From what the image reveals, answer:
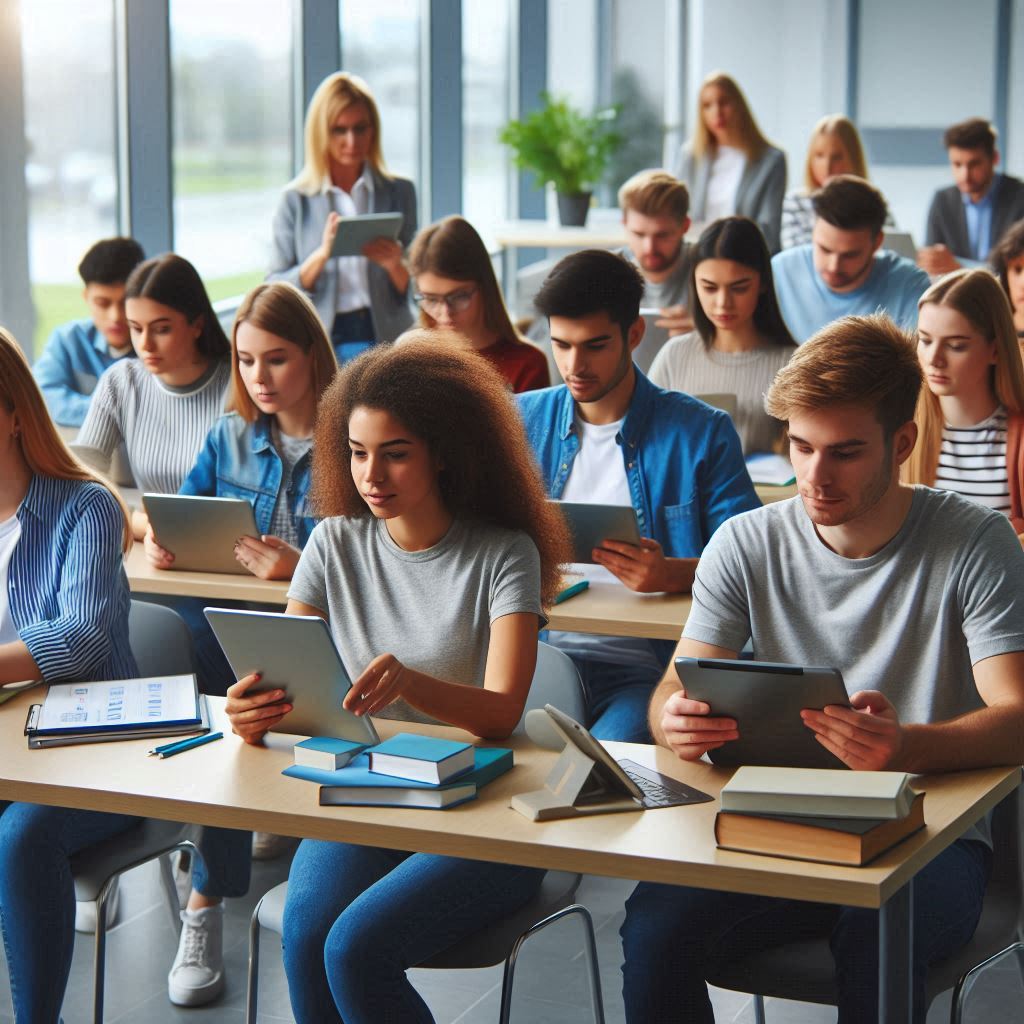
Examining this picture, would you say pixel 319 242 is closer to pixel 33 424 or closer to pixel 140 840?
pixel 33 424

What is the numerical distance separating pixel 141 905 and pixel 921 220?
10956mm

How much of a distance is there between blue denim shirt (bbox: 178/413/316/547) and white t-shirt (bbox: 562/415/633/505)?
614 millimetres

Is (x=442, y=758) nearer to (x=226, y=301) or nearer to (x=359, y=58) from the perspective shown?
(x=226, y=301)

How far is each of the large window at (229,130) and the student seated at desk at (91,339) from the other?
1.48m

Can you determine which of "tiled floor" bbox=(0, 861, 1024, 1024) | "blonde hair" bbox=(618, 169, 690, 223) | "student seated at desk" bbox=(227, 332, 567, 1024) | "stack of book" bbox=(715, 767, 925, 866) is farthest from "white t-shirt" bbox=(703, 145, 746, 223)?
"stack of book" bbox=(715, 767, 925, 866)

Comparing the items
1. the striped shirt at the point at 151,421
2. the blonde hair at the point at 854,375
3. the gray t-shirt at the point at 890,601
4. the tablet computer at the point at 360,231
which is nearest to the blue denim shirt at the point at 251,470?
the striped shirt at the point at 151,421

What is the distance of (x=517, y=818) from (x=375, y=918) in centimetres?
27

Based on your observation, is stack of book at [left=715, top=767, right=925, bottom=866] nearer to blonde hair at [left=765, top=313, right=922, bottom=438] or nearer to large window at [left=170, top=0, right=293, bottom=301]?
blonde hair at [left=765, top=313, right=922, bottom=438]

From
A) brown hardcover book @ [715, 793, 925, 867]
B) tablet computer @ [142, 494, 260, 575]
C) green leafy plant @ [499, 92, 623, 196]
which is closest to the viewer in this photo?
brown hardcover book @ [715, 793, 925, 867]

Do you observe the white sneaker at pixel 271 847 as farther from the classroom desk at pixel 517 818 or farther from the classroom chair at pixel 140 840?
the classroom desk at pixel 517 818

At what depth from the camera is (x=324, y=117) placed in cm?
570

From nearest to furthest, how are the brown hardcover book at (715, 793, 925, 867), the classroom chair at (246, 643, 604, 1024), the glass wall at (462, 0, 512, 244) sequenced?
the brown hardcover book at (715, 793, 925, 867), the classroom chair at (246, 643, 604, 1024), the glass wall at (462, 0, 512, 244)

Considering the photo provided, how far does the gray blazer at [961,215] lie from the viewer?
712 centimetres

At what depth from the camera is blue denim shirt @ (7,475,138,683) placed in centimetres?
261
